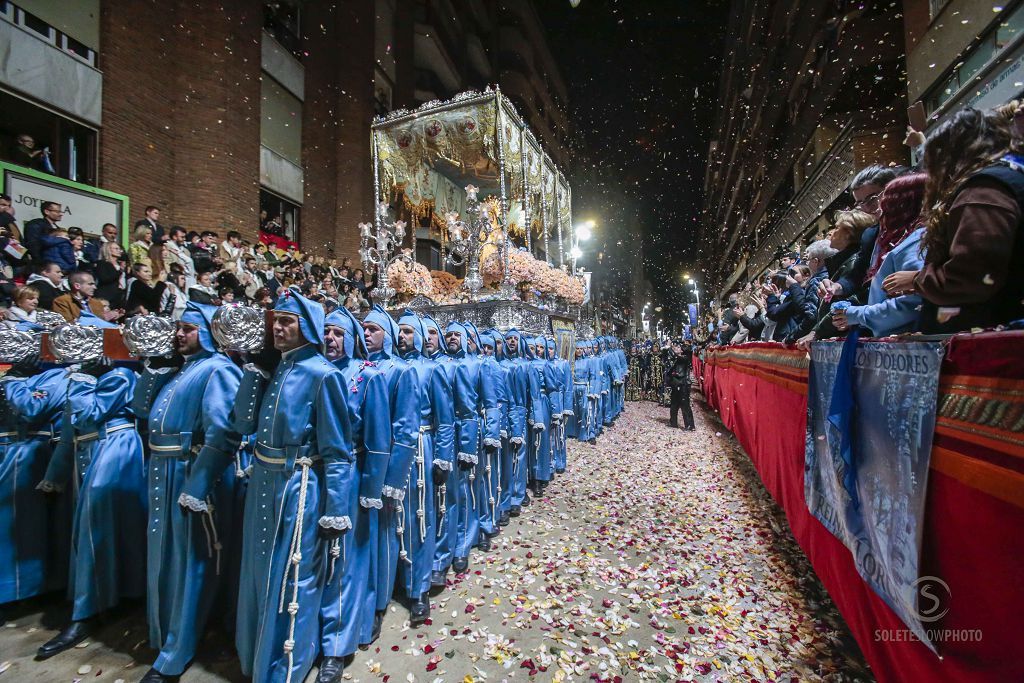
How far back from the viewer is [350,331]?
3.43 meters

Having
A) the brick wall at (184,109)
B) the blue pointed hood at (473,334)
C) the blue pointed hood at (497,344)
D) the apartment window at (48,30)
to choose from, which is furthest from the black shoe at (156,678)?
the apartment window at (48,30)

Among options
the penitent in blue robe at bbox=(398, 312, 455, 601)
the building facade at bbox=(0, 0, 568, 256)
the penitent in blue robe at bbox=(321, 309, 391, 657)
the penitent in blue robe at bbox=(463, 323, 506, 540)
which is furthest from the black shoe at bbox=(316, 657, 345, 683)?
the building facade at bbox=(0, 0, 568, 256)

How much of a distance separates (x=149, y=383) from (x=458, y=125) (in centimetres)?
974

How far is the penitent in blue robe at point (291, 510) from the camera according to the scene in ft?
8.16

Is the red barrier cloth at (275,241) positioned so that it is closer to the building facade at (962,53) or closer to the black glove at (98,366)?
the black glove at (98,366)

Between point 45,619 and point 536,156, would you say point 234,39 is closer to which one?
point 536,156

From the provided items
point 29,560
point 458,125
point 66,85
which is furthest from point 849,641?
point 66,85

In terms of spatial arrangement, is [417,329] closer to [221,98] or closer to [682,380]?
[682,380]

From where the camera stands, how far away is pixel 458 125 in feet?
35.6

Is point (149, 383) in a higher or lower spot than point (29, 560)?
higher

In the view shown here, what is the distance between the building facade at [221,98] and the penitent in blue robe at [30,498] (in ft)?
23.8

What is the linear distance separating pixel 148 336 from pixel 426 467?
7.61 ft

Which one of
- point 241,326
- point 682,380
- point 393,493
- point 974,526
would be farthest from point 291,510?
point 682,380

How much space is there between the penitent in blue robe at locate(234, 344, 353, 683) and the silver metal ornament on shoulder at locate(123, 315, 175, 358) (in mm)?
887
